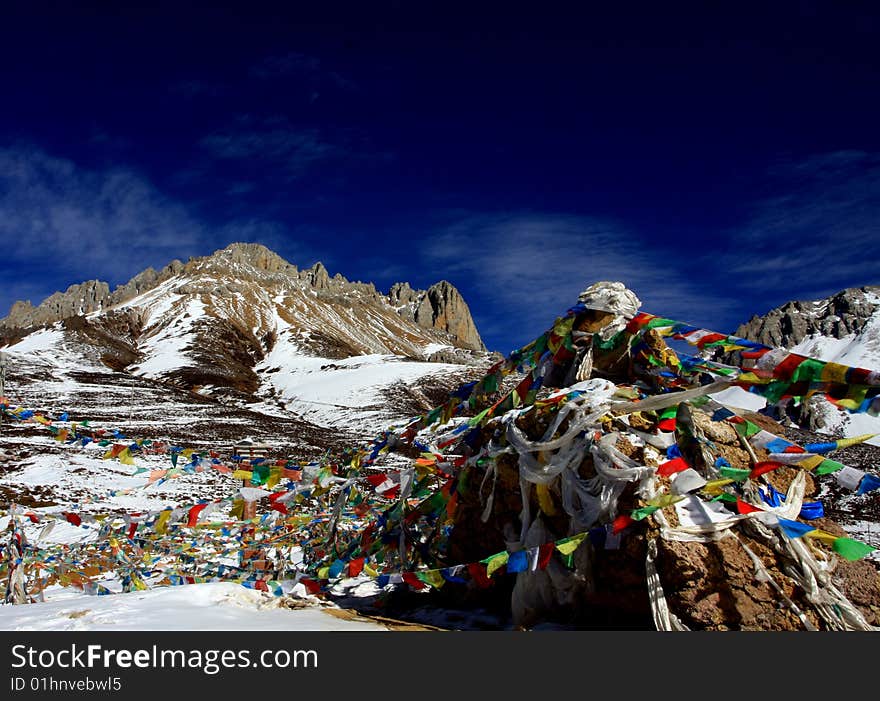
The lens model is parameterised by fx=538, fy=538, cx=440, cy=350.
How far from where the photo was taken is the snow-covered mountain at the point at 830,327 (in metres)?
156

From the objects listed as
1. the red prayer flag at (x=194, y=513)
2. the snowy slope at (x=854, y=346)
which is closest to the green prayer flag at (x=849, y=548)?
the red prayer flag at (x=194, y=513)

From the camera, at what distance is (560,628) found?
464 cm

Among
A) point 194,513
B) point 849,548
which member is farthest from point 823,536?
point 194,513

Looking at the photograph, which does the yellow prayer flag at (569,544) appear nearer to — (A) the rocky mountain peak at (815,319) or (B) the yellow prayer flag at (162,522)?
(B) the yellow prayer flag at (162,522)

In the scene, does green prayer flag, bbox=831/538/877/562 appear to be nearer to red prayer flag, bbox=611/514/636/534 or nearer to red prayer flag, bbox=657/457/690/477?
red prayer flag, bbox=657/457/690/477

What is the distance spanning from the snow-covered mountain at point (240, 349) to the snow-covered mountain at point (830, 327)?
10300 cm

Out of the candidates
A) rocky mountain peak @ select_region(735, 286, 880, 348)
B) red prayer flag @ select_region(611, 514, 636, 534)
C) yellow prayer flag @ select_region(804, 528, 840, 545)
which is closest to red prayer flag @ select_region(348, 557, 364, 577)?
red prayer flag @ select_region(611, 514, 636, 534)

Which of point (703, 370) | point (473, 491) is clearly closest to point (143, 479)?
point (473, 491)

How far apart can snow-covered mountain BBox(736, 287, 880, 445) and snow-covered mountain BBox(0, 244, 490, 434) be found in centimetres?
10300

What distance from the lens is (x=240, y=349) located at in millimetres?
110688

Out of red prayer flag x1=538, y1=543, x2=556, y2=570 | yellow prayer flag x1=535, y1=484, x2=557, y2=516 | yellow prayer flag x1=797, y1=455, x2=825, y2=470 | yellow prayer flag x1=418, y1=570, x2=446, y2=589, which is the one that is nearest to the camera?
yellow prayer flag x1=797, y1=455, x2=825, y2=470

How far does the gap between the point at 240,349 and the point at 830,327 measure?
17961 cm

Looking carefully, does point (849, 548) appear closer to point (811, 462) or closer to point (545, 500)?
point (811, 462)

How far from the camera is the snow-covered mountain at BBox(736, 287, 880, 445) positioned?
155500 millimetres
